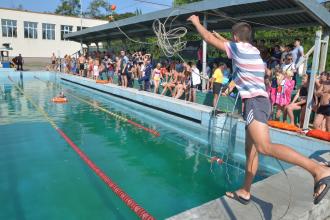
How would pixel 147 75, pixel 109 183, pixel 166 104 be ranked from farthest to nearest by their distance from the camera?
pixel 147 75 < pixel 166 104 < pixel 109 183

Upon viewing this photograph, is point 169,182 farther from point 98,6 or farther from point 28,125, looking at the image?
point 98,6

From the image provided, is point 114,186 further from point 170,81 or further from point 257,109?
point 170,81

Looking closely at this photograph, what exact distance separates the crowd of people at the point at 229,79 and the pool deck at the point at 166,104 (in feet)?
2.10

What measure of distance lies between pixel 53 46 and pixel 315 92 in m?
47.1

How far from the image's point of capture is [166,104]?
12461 millimetres

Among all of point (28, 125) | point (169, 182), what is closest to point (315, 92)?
point (169, 182)

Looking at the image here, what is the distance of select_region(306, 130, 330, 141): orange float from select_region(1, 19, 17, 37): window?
46.7 meters

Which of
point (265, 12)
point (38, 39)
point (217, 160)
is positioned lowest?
point (217, 160)

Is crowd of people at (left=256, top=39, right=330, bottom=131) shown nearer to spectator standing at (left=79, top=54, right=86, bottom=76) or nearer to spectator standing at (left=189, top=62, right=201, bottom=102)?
spectator standing at (left=189, top=62, right=201, bottom=102)

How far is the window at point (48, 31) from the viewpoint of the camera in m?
48.4

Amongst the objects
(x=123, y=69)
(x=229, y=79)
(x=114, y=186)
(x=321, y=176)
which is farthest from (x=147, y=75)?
(x=321, y=176)

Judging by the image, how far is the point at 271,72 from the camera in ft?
32.8

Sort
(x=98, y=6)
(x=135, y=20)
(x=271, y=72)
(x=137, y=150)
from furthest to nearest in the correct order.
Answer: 1. (x=98, y=6)
2. (x=135, y=20)
3. (x=271, y=72)
4. (x=137, y=150)

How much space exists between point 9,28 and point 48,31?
221 inches
